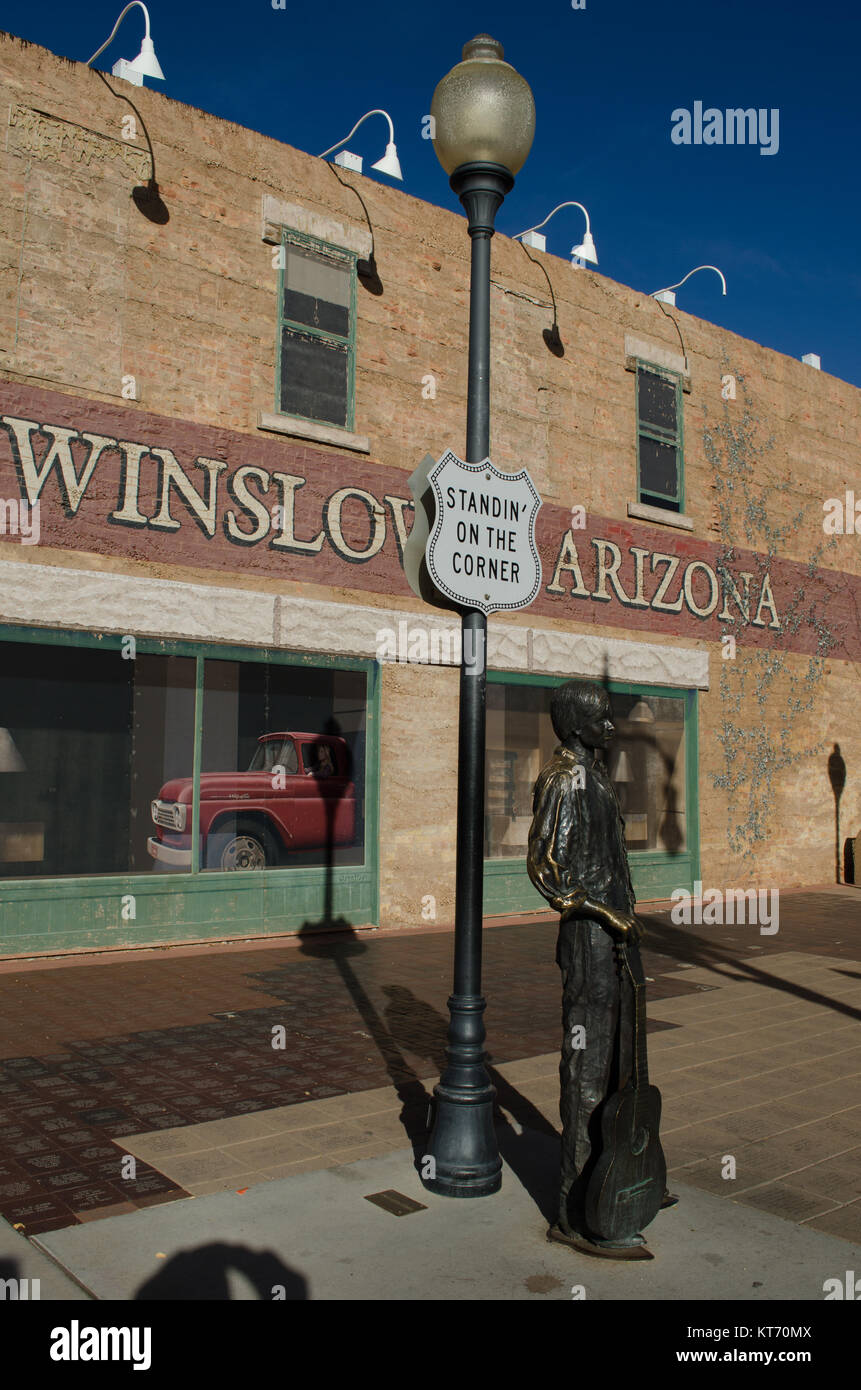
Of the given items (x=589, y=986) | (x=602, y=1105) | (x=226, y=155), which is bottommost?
(x=602, y=1105)

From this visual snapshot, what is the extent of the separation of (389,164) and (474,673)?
10089 mm

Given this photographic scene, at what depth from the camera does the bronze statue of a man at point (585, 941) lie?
416 cm

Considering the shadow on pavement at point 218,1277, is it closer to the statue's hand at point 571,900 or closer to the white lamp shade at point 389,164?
the statue's hand at point 571,900

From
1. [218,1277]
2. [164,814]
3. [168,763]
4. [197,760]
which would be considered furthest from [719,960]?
[218,1277]

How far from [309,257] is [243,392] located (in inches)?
74.8

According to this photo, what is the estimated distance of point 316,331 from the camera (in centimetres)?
1222

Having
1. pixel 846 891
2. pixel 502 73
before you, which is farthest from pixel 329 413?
pixel 846 891

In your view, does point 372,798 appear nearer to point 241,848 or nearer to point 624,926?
point 241,848

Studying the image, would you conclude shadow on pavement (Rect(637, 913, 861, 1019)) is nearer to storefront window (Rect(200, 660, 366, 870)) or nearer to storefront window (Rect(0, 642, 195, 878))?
storefront window (Rect(200, 660, 366, 870))

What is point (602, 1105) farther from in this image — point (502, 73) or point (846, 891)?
point (846, 891)

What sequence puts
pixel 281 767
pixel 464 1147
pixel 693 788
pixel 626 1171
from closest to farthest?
pixel 626 1171, pixel 464 1147, pixel 281 767, pixel 693 788

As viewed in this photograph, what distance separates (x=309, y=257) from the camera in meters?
12.2

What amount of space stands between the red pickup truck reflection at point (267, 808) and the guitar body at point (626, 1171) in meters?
7.51

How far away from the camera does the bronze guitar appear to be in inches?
156
